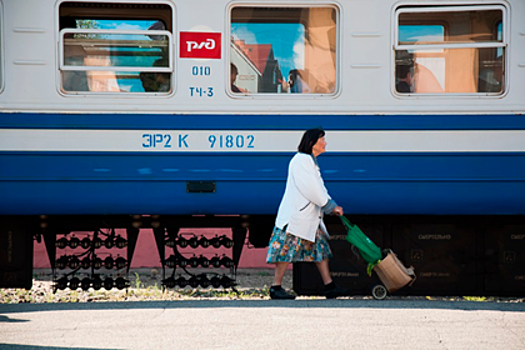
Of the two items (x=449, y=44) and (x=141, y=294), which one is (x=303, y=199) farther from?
(x=141, y=294)

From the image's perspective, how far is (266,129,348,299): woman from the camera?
19.8 ft

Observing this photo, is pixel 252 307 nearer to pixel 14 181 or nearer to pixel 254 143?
pixel 254 143

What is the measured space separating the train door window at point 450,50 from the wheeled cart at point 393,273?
163cm

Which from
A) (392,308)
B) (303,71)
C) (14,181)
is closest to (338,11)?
(303,71)

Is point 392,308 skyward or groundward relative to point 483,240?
groundward

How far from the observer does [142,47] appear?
20.9 ft

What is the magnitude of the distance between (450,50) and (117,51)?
3227 millimetres

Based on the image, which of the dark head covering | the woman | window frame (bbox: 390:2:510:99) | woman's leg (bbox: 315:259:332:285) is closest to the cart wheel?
the woman

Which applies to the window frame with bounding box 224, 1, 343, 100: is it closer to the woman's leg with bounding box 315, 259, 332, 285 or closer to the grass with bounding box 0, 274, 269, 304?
the woman's leg with bounding box 315, 259, 332, 285

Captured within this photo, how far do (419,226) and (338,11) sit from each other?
2.32 metres

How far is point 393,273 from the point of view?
247 inches

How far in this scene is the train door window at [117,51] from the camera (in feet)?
20.8

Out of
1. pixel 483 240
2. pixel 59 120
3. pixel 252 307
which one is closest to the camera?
pixel 252 307

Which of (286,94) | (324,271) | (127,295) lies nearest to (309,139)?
(286,94)
